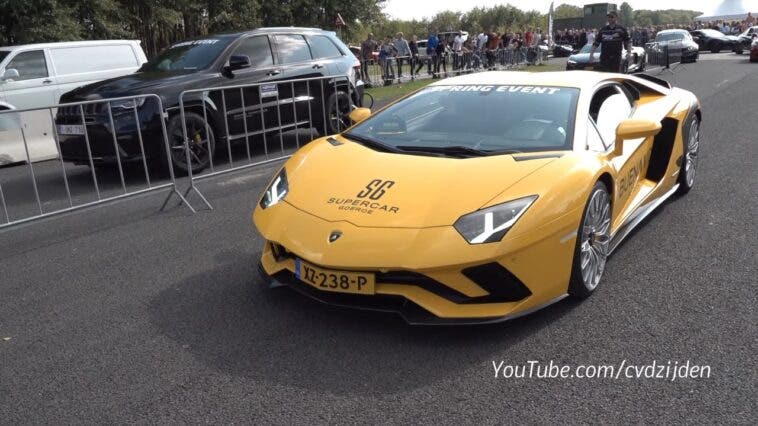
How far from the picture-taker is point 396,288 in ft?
10.0

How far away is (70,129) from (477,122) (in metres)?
5.12

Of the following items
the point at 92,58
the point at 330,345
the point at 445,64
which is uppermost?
the point at 92,58

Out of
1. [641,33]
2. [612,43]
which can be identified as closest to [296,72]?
[612,43]

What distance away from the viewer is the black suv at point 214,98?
7004mm

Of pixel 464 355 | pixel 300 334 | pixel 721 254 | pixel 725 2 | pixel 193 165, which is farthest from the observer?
pixel 725 2

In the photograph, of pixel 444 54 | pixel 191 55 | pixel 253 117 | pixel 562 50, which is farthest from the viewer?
pixel 562 50

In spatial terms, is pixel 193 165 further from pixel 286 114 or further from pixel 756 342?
pixel 756 342

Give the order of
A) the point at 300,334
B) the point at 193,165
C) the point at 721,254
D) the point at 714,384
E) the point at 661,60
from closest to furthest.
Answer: the point at 714,384, the point at 300,334, the point at 721,254, the point at 193,165, the point at 661,60

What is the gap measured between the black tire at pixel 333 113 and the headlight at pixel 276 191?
15.9 feet

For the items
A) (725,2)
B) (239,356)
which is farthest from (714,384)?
(725,2)

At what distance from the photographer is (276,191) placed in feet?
12.5

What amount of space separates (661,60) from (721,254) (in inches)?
789

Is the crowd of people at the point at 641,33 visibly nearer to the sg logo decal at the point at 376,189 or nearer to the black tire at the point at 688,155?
the black tire at the point at 688,155

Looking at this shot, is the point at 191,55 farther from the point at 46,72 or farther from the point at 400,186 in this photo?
the point at 400,186
